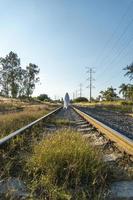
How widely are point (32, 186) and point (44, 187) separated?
0.19m

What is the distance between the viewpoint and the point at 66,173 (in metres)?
4.77

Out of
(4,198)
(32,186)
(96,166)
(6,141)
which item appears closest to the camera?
(4,198)

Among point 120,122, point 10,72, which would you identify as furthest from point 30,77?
point 120,122

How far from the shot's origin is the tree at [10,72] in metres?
105

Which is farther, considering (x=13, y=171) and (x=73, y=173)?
(x=13, y=171)

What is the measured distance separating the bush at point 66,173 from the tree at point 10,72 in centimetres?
10088

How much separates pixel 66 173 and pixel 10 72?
10249cm

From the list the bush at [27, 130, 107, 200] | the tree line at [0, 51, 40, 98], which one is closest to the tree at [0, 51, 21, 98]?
the tree line at [0, 51, 40, 98]

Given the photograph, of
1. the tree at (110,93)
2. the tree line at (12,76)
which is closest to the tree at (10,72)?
the tree line at (12,76)

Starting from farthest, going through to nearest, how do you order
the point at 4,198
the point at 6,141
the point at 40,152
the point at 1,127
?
the point at 1,127 → the point at 6,141 → the point at 40,152 → the point at 4,198

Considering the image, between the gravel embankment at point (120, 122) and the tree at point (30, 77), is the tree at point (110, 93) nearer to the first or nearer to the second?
the tree at point (30, 77)

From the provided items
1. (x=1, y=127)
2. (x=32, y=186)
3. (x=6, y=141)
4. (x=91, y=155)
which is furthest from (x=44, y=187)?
(x=1, y=127)

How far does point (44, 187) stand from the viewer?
438cm

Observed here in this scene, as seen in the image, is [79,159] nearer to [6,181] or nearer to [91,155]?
[91,155]
